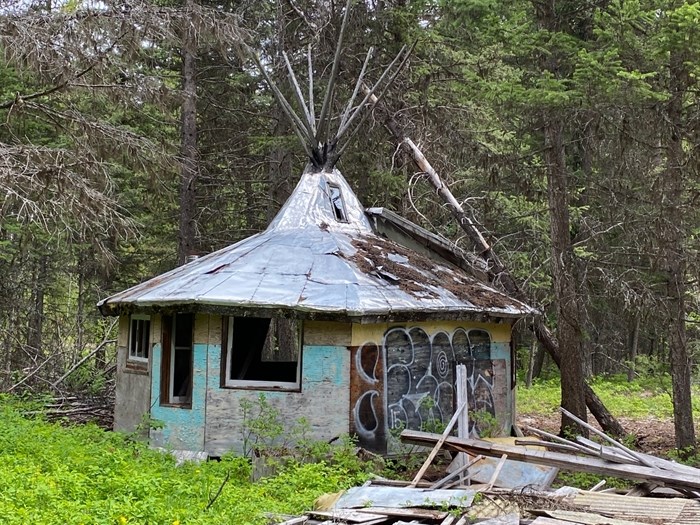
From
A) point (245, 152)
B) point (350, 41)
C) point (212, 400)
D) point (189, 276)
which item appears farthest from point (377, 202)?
point (212, 400)

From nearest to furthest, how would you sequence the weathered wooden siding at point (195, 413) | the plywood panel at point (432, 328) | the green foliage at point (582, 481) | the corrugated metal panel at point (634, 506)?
the corrugated metal panel at point (634, 506) → the green foliage at point (582, 481) → the plywood panel at point (432, 328) → the weathered wooden siding at point (195, 413)

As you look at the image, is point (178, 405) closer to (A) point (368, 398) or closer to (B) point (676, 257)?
(A) point (368, 398)

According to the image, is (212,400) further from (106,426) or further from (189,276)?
(106,426)

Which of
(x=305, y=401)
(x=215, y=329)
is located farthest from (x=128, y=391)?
(x=305, y=401)

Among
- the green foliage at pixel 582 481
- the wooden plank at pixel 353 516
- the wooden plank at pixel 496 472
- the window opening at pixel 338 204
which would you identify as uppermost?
the window opening at pixel 338 204

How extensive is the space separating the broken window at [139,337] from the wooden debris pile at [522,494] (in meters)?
5.28

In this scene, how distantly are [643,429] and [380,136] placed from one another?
841cm

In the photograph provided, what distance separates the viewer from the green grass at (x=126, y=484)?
20.1ft

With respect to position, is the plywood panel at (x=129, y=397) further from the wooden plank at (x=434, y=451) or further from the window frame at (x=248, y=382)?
the wooden plank at (x=434, y=451)

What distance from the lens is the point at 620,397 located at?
67.7 feet

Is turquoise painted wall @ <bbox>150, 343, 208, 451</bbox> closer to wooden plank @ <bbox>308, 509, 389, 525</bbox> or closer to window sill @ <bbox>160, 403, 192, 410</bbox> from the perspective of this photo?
window sill @ <bbox>160, 403, 192, 410</bbox>

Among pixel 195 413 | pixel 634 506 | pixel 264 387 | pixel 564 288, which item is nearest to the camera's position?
pixel 634 506

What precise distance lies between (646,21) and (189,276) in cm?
754

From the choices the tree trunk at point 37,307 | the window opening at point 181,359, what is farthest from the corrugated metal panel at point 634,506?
the tree trunk at point 37,307
